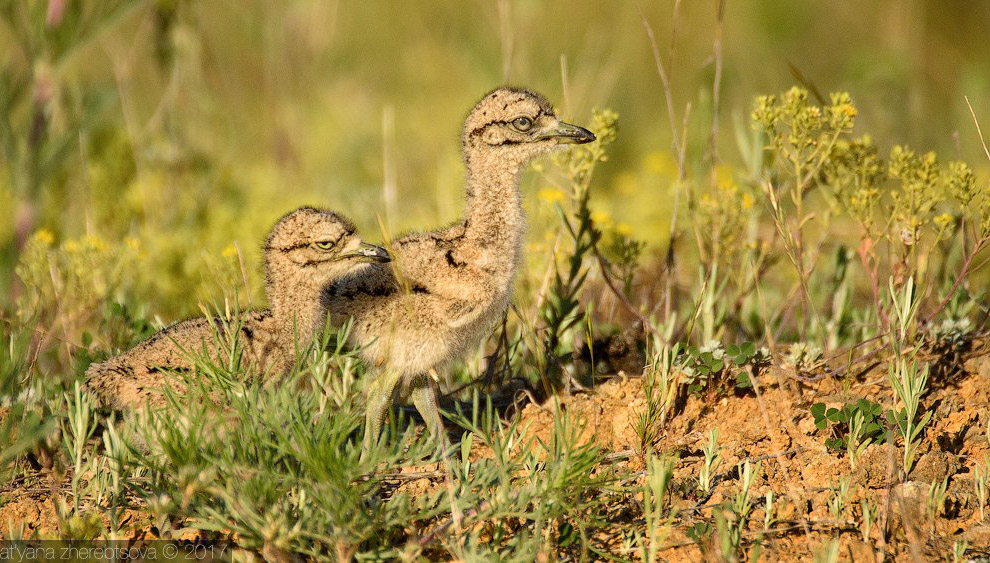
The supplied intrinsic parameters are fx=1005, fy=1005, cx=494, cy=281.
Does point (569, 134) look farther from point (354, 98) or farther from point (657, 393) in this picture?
point (354, 98)

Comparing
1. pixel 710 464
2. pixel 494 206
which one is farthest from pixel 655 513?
pixel 494 206

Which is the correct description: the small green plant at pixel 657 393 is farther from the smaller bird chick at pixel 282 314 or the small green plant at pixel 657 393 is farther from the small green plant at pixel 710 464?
the smaller bird chick at pixel 282 314

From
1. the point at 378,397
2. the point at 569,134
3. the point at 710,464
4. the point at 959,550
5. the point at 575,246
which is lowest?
the point at 959,550

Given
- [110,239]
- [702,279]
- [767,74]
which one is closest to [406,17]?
[767,74]

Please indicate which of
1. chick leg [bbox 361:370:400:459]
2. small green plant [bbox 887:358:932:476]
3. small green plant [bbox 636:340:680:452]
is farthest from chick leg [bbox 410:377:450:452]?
small green plant [bbox 887:358:932:476]

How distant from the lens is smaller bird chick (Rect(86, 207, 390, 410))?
3631 mm

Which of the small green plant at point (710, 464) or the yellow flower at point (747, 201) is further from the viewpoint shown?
the yellow flower at point (747, 201)

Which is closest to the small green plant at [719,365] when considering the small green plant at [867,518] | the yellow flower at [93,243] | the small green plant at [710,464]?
the small green plant at [710,464]

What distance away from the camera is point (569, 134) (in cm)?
404

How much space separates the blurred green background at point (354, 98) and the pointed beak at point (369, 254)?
28 cm

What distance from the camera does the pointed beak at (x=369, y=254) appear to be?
363 cm

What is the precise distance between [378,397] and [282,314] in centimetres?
48

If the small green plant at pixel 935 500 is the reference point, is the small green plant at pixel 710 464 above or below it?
above

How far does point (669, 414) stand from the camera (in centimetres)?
387
